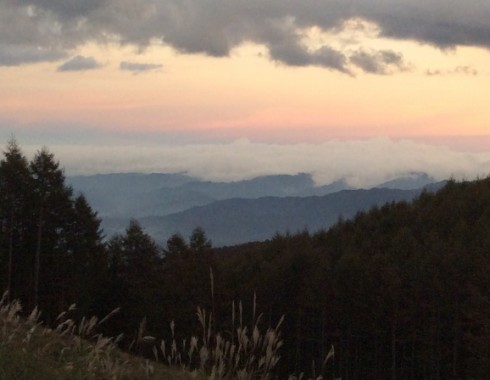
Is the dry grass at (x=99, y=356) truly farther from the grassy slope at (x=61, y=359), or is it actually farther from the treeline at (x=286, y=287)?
the treeline at (x=286, y=287)

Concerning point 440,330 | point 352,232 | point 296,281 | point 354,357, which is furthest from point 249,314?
point 352,232

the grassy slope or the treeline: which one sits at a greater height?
the grassy slope

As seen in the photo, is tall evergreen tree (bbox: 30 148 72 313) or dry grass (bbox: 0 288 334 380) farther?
tall evergreen tree (bbox: 30 148 72 313)

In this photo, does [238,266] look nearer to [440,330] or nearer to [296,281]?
[296,281]

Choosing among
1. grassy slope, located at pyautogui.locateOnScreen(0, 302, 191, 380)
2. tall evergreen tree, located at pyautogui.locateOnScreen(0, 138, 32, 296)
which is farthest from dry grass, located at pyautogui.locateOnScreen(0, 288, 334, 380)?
tall evergreen tree, located at pyautogui.locateOnScreen(0, 138, 32, 296)

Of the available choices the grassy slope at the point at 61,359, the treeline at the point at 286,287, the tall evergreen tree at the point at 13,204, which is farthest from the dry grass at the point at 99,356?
the tall evergreen tree at the point at 13,204

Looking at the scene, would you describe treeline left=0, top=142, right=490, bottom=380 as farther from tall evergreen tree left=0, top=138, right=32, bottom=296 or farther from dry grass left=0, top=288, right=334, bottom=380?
dry grass left=0, top=288, right=334, bottom=380

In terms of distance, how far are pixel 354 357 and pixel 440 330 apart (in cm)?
833

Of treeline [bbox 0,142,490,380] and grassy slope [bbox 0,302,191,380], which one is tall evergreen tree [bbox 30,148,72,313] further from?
grassy slope [bbox 0,302,191,380]

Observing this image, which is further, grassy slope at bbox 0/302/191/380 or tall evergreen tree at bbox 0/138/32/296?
tall evergreen tree at bbox 0/138/32/296

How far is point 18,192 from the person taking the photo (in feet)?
165

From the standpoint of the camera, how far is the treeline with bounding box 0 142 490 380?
50.1 metres

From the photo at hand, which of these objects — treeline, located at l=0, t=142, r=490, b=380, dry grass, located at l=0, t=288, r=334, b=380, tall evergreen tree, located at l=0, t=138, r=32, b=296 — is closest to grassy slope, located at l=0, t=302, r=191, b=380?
dry grass, located at l=0, t=288, r=334, b=380

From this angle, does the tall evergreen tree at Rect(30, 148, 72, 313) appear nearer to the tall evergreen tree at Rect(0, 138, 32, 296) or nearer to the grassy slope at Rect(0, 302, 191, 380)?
the tall evergreen tree at Rect(0, 138, 32, 296)
